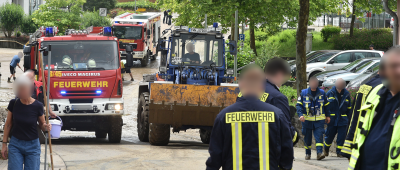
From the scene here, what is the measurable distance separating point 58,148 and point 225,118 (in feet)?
24.4

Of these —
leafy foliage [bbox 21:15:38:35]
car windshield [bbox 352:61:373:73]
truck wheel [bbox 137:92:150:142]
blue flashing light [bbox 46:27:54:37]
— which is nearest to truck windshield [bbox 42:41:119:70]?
blue flashing light [bbox 46:27:54:37]

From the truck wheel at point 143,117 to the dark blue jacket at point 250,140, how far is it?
7.72 m

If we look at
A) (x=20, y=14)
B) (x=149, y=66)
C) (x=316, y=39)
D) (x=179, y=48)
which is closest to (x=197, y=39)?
(x=179, y=48)

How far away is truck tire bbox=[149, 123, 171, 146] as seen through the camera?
10602 mm

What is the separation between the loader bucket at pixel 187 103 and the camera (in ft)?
33.3

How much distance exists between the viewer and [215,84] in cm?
1120

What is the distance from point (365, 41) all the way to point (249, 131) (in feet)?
106

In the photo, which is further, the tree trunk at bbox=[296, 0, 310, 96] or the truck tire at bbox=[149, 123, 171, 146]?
the tree trunk at bbox=[296, 0, 310, 96]

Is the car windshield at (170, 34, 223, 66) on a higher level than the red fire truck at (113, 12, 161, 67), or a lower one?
lower

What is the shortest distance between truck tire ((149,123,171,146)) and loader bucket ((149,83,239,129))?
1.41 feet

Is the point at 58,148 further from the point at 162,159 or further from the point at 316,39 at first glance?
the point at 316,39

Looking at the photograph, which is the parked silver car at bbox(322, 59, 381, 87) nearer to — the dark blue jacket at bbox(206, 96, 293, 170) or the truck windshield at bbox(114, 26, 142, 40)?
the dark blue jacket at bbox(206, 96, 293, 170)

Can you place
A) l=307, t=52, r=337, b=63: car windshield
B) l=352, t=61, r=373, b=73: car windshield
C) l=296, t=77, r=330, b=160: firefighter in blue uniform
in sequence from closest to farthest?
l=296, t=77, r=330, b=160: firefighter in blue uniform < l=352, t=61, r=373, b=73: car windshield < l=307, t=52, r=337, b=63: car windshield

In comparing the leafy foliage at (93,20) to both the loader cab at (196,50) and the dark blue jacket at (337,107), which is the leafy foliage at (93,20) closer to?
the loader cab at (196,50)
